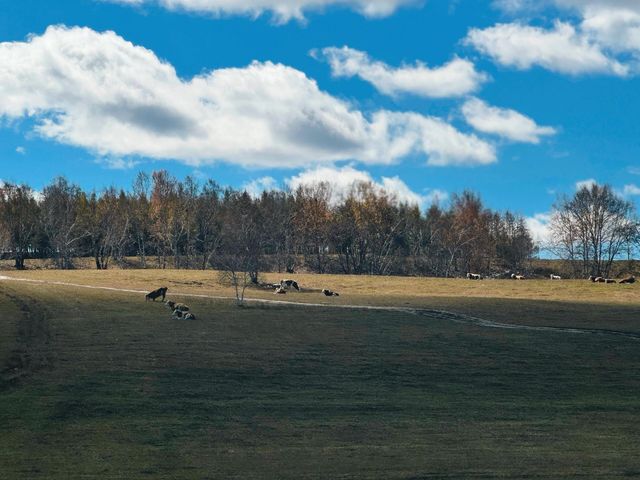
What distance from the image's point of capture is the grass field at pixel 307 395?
57.2ft

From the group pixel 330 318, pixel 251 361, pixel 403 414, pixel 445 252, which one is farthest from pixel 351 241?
pixel 403 414

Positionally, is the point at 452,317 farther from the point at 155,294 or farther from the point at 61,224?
the point at 61,224

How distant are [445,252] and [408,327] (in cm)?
10364

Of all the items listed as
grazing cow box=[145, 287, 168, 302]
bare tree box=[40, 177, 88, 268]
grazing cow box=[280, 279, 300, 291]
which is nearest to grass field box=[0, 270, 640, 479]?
grazing cow box=[145, 287, 168, 302]

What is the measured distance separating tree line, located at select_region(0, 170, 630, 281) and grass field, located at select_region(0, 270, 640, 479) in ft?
267

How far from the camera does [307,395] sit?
2670 cm

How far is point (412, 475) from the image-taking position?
53.1 feet

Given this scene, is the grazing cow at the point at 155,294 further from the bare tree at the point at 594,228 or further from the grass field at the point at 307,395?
the bare tree at the point at 594,228

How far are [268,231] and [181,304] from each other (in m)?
90.8

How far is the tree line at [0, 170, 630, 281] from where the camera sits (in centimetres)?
13462

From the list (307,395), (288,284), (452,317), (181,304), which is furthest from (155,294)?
(307,395)

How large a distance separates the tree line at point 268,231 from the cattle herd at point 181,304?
46536mm

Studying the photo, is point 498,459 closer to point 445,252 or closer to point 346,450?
point 346,450

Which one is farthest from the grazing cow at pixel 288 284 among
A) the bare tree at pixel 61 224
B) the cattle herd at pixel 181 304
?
the bare tree at pixel 61 224
